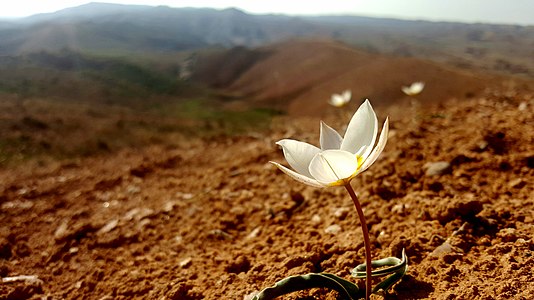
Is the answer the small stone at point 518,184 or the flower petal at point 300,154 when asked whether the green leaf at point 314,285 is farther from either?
the small stone at point 518,184

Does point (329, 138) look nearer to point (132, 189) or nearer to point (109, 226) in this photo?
point (109, 226)

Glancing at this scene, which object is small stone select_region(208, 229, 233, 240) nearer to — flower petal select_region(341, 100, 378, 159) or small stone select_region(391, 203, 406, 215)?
small stone select_region(391, 203, 406, 215)

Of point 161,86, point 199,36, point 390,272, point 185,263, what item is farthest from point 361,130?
point 199,36

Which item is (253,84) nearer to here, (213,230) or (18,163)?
(18,163)

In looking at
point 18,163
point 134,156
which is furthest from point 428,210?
point 18,163

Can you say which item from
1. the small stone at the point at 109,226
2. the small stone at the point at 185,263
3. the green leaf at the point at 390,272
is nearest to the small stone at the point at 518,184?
the green leaf at the point at 390,272
